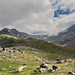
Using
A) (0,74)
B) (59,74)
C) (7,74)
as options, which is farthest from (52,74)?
(0,74)

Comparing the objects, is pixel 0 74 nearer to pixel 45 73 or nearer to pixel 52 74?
pixel 45 73

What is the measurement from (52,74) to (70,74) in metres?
5.37

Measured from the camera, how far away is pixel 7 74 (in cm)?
2586

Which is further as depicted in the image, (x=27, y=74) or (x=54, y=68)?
(x=54, y=68)

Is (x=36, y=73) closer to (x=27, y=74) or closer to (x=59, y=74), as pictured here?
(x=27, y=74)

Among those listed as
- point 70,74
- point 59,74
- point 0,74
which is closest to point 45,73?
point 59,74

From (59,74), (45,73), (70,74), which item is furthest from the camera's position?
(45,73)

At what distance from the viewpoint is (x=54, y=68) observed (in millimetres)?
28500

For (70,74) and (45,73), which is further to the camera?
(45,73)

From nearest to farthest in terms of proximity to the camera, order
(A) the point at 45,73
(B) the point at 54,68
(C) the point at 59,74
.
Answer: (C) the point at 59,74 → (A) the point at 45,73 → (B) the point at 54,68

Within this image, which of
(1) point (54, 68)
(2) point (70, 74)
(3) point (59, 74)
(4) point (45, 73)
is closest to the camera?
(2) point (70, 74)

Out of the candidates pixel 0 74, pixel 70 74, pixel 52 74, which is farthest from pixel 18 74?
pixel 70 74

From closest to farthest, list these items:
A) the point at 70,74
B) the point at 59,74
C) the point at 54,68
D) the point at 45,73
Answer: the point at 70,74
the point at 59,74
the point at 45,73
the point at 54,68

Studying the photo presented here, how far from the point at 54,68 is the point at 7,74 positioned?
17223 millimetres
